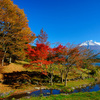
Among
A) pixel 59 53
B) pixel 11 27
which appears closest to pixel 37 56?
pixel 59 53

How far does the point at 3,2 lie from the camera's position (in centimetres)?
1415

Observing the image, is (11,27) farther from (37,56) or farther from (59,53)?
(59,53)

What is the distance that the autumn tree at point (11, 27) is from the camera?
14.4 metres

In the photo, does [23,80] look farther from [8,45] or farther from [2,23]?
[2,23]

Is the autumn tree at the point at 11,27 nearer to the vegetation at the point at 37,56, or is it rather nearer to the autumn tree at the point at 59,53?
the vegetation at the point at 37,56

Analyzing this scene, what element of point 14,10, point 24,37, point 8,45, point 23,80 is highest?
point 14,10

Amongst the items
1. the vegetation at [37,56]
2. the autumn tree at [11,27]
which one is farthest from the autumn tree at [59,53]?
the autumn tree at [11,27]

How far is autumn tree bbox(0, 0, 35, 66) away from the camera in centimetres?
1444

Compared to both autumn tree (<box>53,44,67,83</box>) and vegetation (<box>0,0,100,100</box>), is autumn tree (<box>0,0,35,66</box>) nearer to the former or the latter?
vegetation (<box>0,0,100,100</box>)

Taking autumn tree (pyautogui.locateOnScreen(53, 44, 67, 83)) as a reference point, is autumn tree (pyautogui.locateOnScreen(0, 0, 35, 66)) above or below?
above

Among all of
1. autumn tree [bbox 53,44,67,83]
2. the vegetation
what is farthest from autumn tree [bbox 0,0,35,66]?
autumn tree [bbox 53,44,67,83]

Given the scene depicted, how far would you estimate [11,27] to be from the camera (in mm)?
15672

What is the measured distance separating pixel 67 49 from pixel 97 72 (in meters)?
15.7

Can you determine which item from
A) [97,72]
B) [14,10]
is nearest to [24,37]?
[14,10]
